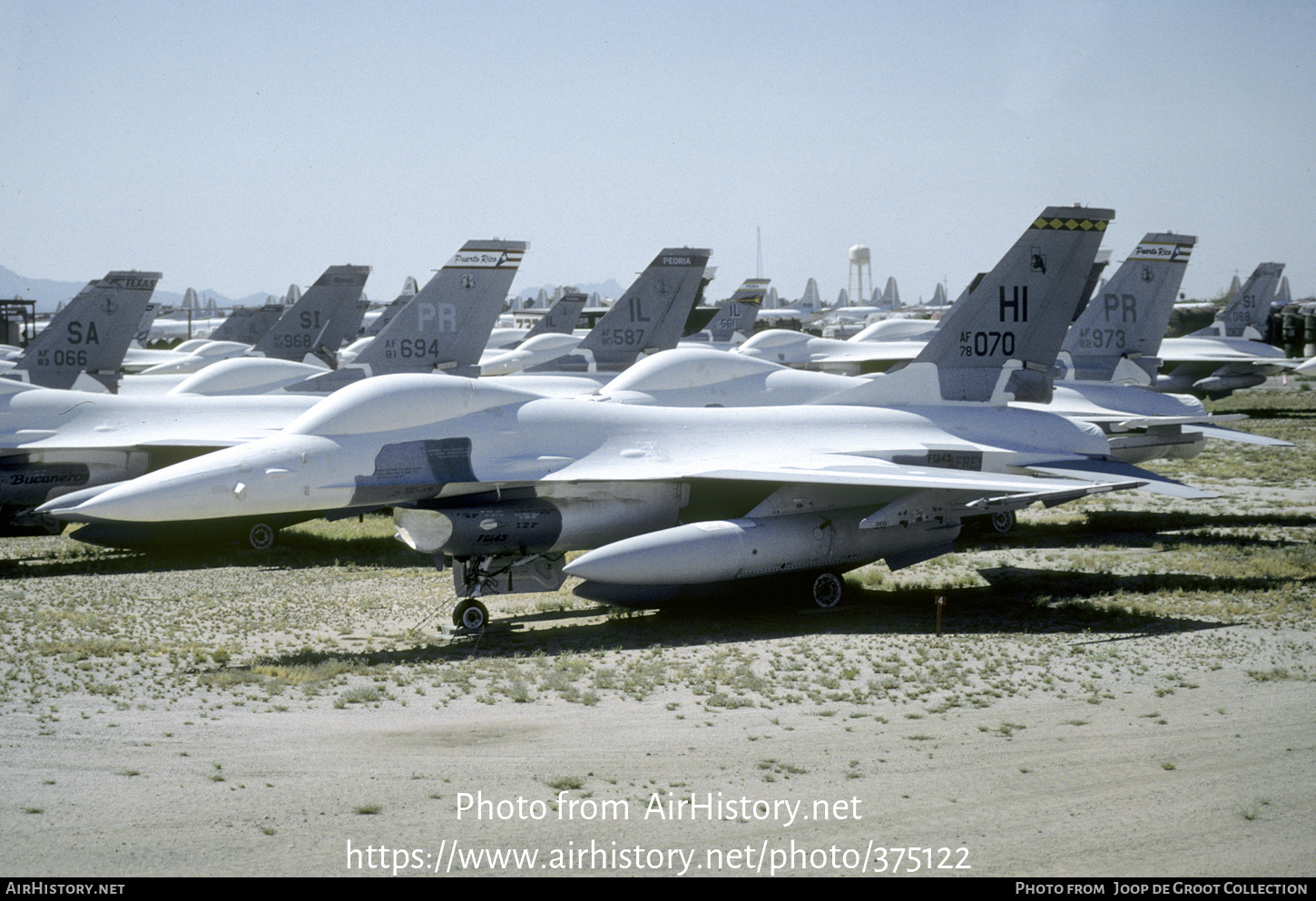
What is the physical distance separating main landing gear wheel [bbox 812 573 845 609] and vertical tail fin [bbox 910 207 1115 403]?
4.55m

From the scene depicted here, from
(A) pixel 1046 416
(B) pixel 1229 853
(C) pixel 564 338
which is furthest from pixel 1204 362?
(B) pixel 1229 853

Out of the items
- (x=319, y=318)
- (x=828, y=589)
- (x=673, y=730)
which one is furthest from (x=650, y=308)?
(x=673, y=730)

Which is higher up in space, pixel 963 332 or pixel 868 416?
pixel 963 332

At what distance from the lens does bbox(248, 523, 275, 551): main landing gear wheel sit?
20.4m

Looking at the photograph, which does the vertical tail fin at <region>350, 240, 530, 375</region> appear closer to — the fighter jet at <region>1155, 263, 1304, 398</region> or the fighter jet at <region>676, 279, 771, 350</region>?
the fighter jet at <region>1155, 263, 1304, 398</region>

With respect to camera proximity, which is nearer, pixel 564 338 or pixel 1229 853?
pixel 1229 853

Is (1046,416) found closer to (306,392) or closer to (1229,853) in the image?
(1229,853)

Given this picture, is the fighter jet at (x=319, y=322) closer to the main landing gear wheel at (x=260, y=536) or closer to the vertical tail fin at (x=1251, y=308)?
the main landing gear wheel at (x=260, y=536)

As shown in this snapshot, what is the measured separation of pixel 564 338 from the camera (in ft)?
143

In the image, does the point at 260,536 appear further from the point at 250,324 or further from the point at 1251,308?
the point at 1251,308

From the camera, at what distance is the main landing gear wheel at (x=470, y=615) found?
44.7ft

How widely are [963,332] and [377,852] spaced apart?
44.4ft

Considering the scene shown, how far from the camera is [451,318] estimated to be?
2316 cm

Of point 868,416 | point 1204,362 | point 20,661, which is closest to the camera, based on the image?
point 20,661
